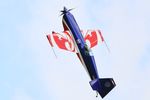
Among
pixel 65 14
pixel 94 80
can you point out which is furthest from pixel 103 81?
pixel 65 14

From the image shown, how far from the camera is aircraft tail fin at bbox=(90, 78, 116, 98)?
5138 inches

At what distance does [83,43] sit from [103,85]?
11.7 m

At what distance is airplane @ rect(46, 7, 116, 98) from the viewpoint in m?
132

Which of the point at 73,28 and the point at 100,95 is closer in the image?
the point at 100,95

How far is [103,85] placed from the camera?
5182 inches

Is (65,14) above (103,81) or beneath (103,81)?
above

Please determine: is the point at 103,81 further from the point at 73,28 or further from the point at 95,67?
the point at 73,28

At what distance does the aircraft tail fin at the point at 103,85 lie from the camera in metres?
130

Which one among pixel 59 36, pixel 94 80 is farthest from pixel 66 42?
pixel 94 80

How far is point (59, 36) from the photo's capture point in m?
143

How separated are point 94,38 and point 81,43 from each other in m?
7.29

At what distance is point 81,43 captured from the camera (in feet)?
459

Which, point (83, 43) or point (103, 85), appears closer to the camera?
point (103, 85)

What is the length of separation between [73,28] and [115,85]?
1967 centimetres
